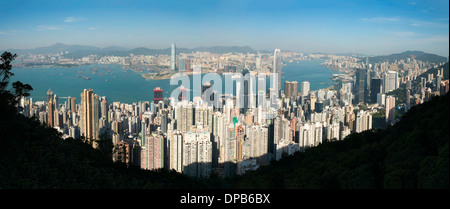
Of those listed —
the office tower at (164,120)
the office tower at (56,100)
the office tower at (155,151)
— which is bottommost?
the office tower at (155,151)

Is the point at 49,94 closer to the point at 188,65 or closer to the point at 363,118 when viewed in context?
the point at 188,65

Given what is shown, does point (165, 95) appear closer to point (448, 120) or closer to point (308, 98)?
point (308, 98)

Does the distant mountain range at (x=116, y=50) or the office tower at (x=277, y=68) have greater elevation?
the distant mountain range at (x=116, y=50)

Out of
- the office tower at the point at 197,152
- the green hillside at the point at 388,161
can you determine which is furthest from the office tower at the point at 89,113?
the green hillside at the point at 388,161

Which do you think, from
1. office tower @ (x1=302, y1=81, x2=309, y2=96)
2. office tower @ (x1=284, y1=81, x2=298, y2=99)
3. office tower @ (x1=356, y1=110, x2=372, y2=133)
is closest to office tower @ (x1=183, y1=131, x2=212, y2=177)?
office tower @ (x1=356, y1=110, x2=372, y2=133)

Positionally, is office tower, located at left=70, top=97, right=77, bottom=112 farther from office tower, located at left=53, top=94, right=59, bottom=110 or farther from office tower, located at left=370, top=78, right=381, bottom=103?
office tower, located at left=370, top=78, right=381, bottom=103

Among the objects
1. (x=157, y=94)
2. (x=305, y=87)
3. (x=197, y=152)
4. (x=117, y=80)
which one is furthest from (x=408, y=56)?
(x=117, y=80)

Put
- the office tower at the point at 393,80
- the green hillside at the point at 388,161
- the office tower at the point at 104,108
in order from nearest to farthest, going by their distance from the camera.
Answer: the green hillside at the point at 388,161, the office tower at the point at 393,80, the office tower at the point at 104,108

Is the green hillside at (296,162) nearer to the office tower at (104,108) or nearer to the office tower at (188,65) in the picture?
the office tower at (104,108)
